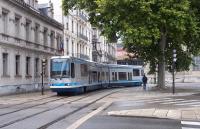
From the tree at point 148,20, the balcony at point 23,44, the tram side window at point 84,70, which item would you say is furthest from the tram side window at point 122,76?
the tree at point 148,20

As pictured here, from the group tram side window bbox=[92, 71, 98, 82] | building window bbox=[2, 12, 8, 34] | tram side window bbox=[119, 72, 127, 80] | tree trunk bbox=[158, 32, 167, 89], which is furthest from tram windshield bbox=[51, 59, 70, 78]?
tram side window bbox=[119, 72, 127, 80]

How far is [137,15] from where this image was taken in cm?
3944

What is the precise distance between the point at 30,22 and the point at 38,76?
6.27 meters

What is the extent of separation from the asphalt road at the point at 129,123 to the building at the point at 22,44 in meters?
24.7

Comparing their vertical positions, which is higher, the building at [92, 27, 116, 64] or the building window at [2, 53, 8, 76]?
the building at [92, 27, 116, 64]

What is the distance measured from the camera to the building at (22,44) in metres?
43.5

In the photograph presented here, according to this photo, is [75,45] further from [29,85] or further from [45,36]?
[29,85]

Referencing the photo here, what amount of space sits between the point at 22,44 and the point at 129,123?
3195cm

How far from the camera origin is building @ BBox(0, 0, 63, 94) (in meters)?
43.5

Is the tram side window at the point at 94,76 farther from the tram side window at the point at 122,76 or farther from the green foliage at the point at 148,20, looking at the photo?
the tram side window at the point at 122,76

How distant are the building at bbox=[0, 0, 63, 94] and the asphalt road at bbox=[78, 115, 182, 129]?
24672 mm

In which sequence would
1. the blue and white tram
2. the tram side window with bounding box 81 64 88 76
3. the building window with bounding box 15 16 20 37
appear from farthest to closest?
the blue and white tram → the building window with bounding box 15 16 20 37 → the tram side window with bounding box 81 64 88 76

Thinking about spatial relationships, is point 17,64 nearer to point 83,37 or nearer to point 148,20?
point 148,20

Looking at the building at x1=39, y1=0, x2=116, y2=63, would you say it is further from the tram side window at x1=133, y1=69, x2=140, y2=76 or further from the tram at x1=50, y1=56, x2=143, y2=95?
the tram side window at x1=133, y1=69, x2=140, y2=76
